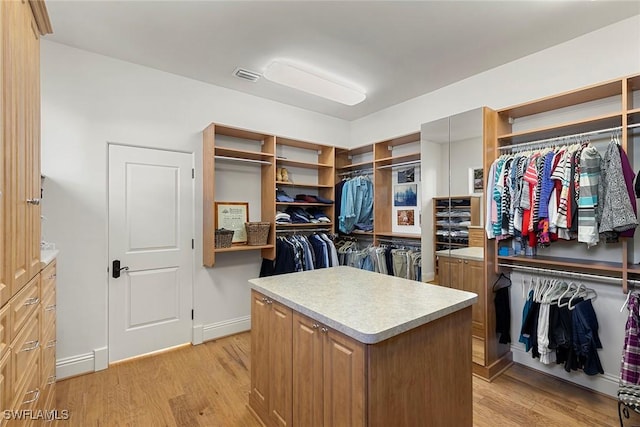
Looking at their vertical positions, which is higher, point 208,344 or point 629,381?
point 629,381

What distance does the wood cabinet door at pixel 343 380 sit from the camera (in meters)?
1.34

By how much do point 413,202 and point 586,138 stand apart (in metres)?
1.83

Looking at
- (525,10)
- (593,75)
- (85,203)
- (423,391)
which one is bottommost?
(423,391)

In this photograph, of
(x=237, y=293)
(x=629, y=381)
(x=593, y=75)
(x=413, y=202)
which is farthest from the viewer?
(x=413, y=202)

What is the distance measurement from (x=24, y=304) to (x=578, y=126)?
3.77 m

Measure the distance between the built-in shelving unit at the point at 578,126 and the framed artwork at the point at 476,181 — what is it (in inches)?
5.0

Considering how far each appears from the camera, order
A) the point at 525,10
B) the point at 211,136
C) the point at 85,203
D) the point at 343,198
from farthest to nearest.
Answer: the point at 343,198, the point at 211,136, the point at 85,203, the point at 525,10

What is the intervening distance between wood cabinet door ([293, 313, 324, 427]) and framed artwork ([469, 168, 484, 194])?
7.29ft

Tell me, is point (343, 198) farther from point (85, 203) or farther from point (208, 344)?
point (85, 203)

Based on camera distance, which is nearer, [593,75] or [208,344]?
[593,75]

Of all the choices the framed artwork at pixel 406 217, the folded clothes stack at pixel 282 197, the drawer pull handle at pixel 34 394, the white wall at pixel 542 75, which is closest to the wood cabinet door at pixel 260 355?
the drawer pull handle at pixel 34 394

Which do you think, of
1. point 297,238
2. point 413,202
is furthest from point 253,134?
point 413,202

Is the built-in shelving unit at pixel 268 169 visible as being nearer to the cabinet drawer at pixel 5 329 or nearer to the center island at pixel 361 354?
the center island at pixel 361 354

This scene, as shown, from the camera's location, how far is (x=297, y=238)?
3975 mm
